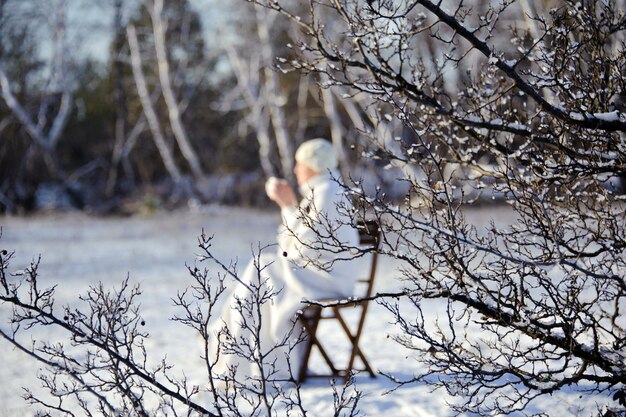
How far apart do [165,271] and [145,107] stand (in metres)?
9.95

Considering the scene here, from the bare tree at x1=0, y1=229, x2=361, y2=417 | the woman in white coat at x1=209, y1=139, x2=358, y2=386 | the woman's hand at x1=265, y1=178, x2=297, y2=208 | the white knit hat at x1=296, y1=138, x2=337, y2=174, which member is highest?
the white knit hat at x1=296, y1=138, x2=337, y2=174

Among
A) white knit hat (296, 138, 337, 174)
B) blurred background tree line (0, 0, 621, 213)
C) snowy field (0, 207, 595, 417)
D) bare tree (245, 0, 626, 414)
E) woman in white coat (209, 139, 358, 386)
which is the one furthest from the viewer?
blurred background tree line (0, 0, 621, 213)

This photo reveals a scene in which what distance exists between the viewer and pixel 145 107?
20.0 metres

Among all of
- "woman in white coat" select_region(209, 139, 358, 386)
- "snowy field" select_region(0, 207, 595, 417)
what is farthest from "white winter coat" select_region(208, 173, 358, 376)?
"snowy field" select_region(0, 207, 595, 417)

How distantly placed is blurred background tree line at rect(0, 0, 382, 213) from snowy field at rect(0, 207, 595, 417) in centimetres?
220

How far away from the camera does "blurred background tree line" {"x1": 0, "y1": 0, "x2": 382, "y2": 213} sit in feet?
63.6

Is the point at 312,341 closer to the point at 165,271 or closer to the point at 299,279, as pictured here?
the point at 299,279

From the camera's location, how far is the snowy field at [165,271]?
4.38m

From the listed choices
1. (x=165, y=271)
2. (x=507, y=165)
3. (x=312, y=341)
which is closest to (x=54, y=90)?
(x=165, y=271)

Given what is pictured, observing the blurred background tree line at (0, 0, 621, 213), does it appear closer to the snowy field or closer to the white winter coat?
the snowy field

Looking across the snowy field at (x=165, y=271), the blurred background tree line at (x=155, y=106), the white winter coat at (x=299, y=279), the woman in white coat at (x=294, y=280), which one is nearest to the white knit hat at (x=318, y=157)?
the woman in white coat at (x=294, y=280)

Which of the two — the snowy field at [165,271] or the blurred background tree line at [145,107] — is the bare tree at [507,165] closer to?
the snowy field at [165,271]

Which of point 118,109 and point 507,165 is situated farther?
point 118,109

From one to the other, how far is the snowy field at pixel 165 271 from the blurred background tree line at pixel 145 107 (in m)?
2.20
